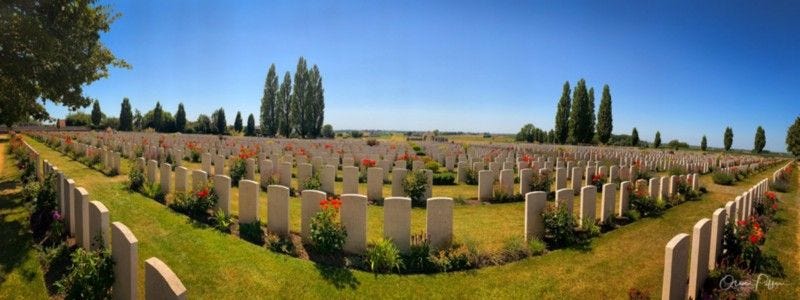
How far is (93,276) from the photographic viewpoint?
15.1ft

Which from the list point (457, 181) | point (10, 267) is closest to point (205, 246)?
point (10, 267)

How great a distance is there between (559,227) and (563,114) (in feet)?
200

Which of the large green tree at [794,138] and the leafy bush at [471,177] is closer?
the leafy bush at [471,177]

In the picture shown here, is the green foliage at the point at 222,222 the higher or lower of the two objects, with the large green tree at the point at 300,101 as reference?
lower

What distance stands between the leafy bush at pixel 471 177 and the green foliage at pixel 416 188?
4.93 metres

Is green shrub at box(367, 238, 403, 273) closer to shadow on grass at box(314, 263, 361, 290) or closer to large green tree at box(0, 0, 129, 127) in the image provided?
shadow on grass at box(314, 263, 361, 290)

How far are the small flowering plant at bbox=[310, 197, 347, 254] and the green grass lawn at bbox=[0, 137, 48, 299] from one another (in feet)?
12.8

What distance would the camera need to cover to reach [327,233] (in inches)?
265

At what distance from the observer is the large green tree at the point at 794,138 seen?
49.5 meters

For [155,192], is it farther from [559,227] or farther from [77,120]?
[77,120]

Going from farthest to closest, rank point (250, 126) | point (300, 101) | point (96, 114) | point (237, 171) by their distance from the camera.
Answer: point (96, 114), point (250, 126), point (300, 101), point (237, 171)

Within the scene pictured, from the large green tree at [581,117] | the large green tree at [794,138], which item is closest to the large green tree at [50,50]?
the large green tree at [581,117]

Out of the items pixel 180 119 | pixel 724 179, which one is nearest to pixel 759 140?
pixel 724 179

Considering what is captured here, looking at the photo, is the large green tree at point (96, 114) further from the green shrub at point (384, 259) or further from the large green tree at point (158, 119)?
the green shrub at point (384, 259)
